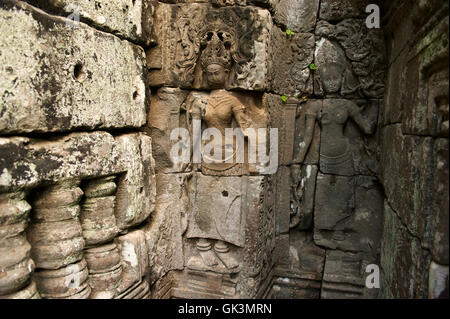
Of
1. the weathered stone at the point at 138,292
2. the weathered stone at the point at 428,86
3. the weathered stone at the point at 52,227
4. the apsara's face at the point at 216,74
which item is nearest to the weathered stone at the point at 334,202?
the weathered stone at the point at 428,86

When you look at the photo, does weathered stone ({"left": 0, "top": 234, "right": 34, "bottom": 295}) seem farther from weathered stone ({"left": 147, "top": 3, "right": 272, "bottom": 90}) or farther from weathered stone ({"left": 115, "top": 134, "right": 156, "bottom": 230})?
weathered stone ({"left": 147, "top": 3, "right": 272, "bottom": 90})

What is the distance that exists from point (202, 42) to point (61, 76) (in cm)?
135

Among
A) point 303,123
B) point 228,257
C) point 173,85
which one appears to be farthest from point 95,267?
point 303,123

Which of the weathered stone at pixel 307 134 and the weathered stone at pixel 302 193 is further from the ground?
the weathered stone at pixel 307 134

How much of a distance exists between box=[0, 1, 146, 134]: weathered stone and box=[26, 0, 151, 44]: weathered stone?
71 mm

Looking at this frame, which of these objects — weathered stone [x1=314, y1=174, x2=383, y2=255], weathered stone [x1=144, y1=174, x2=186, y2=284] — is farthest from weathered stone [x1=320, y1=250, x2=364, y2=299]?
weathered stone [x1=144, y1=174, x2=186, y2=284]

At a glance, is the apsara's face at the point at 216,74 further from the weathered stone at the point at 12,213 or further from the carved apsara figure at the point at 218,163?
the weathered stone at the point at 12,213

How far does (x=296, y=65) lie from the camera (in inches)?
139

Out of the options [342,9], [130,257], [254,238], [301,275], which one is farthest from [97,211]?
[342,9]

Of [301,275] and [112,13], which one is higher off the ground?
[112,13]

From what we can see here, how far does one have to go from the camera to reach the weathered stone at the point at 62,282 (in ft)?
7.05

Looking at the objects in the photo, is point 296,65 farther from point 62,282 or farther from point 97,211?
point 62,282

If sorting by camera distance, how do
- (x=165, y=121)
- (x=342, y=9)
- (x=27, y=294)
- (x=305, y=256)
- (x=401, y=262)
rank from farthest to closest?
(x=305, y=256) < (x=342, y=9) < (x=165, y=121) < (x=401, y=262) < (x=27, y=294)

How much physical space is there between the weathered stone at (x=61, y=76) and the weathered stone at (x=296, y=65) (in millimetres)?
1589
